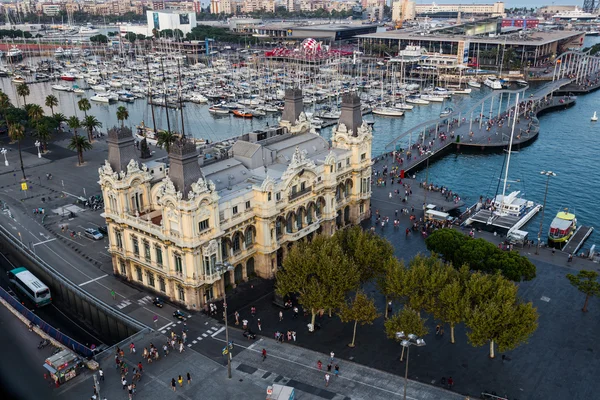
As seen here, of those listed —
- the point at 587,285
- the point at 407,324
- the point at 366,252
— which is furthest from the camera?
the point at 366,252

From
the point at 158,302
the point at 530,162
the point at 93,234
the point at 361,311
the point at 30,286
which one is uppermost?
the point at 361,311

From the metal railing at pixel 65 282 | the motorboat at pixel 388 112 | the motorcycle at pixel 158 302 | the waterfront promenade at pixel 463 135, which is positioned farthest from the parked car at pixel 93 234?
the motorboat at pixel 388 112

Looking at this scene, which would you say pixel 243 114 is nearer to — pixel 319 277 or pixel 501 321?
pixel 319 277

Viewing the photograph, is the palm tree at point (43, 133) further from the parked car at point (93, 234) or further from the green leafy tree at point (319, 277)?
the green leafy tree at point (319, 277)

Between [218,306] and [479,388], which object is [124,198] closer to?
[218,306]

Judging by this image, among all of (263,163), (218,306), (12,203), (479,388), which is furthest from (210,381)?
(12,203)

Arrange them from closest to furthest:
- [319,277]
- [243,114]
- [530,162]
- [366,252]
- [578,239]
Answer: [319,277] < [366,252] < [578,239] < [530,162] < [243,114]

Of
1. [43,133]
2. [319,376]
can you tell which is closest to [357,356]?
[319,376]
